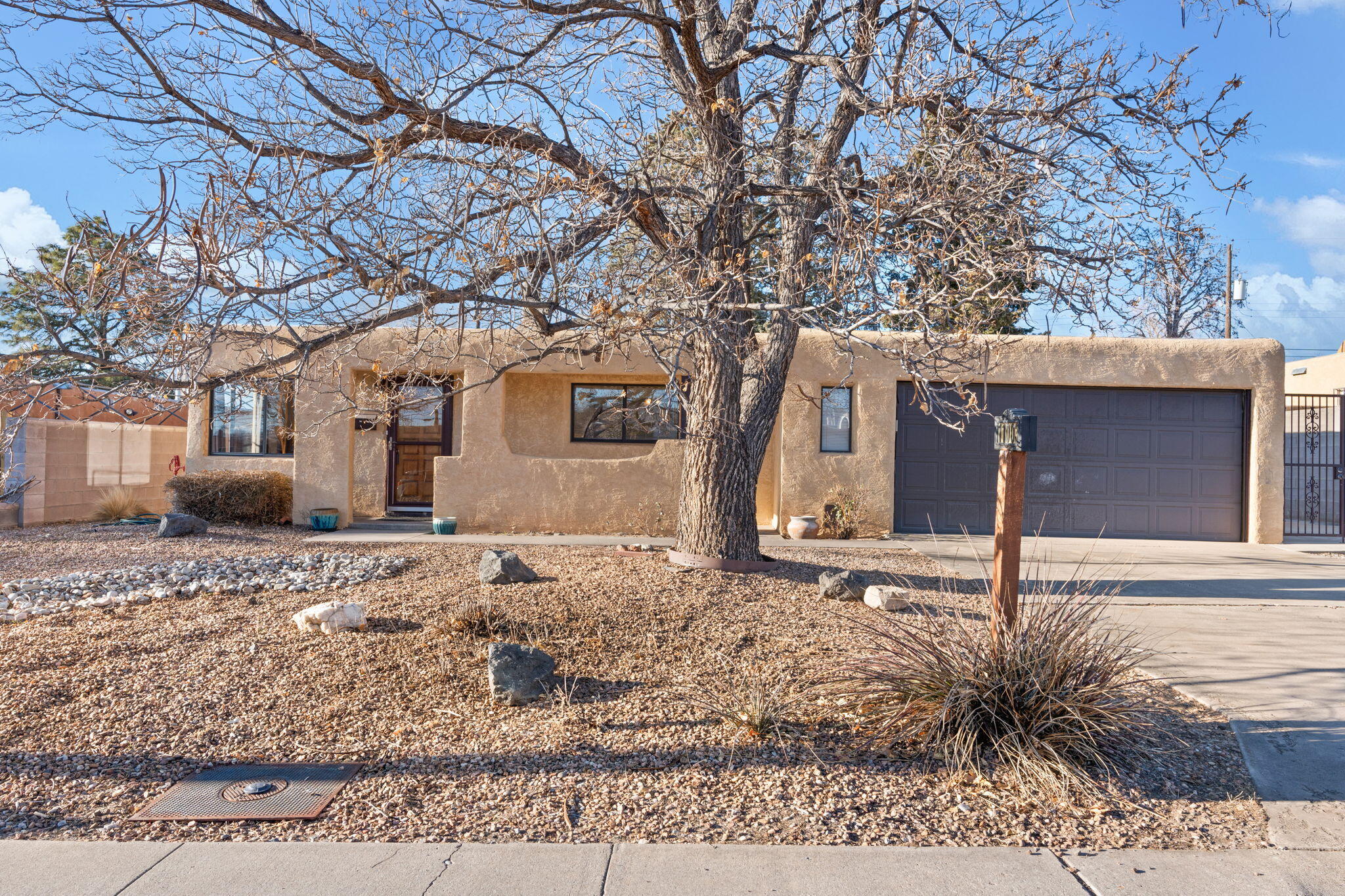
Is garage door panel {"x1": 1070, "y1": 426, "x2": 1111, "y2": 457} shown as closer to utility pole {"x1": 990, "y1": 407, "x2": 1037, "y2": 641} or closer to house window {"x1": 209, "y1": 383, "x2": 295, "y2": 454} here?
utility pole {"x1": 990, "y1": 407, "x2": 1037, "y2": 641}

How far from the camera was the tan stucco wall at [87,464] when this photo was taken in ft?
45.9

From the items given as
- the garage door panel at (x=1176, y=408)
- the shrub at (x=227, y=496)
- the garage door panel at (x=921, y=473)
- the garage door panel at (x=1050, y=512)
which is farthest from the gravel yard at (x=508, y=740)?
the garage door panel at (x=1176, y=408)

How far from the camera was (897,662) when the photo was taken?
4762 millimetres

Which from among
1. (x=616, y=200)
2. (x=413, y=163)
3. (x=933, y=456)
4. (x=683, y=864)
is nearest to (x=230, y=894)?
(x=683, y=864)

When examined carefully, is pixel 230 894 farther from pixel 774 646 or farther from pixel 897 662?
pixel 774 646

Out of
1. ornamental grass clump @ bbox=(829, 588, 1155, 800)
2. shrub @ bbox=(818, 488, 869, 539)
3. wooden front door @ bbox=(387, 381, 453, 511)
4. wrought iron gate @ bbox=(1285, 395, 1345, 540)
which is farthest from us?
wooden front door @ bbox=(387, 381, 453, 511)

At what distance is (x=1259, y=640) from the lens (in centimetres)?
696

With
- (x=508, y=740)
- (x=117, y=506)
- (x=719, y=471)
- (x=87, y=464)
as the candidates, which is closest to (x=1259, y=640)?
(x=719, y=471)

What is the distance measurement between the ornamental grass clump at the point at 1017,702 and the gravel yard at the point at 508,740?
166 millimetres

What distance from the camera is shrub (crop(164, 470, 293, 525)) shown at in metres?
13.1

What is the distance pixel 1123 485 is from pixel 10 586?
46.3ft

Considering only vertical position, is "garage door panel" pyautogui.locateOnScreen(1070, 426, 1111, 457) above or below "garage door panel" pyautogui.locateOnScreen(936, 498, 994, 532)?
above

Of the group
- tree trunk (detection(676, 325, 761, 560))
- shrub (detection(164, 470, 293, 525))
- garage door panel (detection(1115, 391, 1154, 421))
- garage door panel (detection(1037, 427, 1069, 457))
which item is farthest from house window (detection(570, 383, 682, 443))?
garage door panel (detection(1115, 391, 1154, 421))

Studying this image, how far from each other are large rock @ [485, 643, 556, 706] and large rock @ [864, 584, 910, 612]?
3045mm
